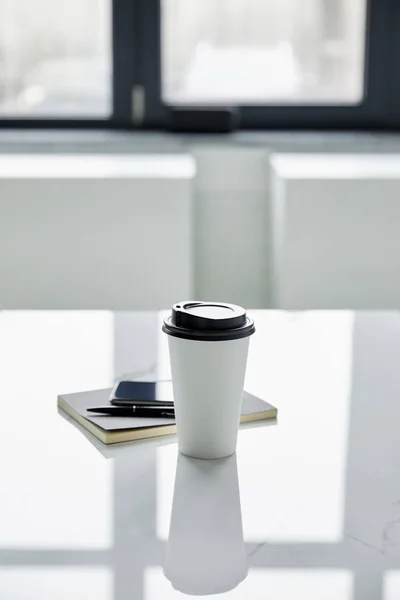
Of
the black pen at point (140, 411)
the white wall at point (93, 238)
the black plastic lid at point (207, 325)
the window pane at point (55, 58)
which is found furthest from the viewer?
the window pane at point (55, 58)

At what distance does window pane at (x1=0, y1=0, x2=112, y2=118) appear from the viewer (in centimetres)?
330

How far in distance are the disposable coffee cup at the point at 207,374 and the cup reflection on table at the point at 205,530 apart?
0.09 ft

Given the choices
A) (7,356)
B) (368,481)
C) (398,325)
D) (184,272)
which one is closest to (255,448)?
(368,481)

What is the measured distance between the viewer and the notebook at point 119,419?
989mm

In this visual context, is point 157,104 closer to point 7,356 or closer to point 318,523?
point 7,356

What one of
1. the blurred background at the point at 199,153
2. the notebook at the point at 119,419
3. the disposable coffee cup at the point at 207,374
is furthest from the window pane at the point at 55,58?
the disposable coffee cup at the point at 207,374

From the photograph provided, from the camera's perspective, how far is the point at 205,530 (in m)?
0.79

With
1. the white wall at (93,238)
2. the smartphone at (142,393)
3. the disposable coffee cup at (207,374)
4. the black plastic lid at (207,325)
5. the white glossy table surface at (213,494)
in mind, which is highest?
the black plastic lid at (207,325)

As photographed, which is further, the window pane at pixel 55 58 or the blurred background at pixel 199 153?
the window pane at pixel 55 58

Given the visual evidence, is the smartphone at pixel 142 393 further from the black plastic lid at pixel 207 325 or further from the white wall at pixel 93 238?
the white wall at pixel 93 238

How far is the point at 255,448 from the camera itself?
3.20 ft

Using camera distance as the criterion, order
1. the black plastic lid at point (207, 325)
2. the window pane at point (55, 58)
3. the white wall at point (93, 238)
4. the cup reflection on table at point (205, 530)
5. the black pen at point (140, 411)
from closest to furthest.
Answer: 1. the cup reflection on table at point (205, 530)
2. the black plastic lid at point (207, 325)
3. the black pen at point (140, 411)
4. the white wall at point (93, 238)
5. the window pane at point (55, 58)

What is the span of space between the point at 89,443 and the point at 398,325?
634 millimetres

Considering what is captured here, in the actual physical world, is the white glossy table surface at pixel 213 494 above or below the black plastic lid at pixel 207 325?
below
